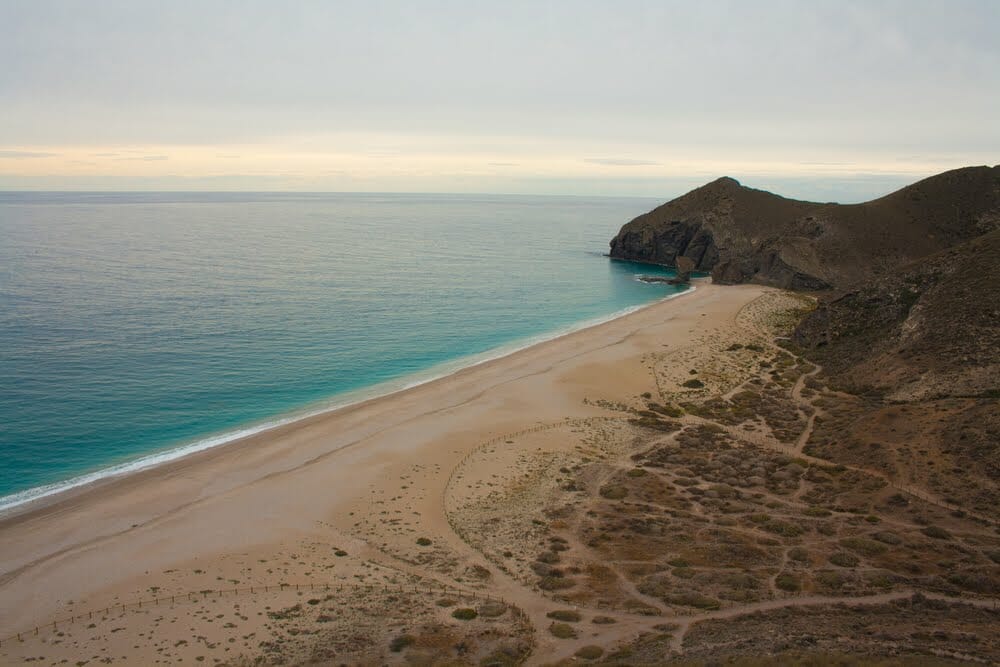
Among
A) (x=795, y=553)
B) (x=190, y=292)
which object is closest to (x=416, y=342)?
(x=190, y=292)

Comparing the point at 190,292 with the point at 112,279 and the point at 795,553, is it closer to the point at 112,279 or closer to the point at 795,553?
the point at 112,279

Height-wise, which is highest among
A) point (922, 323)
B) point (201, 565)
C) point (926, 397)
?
point (922, 323)

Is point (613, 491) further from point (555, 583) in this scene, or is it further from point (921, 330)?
point (921, 330)

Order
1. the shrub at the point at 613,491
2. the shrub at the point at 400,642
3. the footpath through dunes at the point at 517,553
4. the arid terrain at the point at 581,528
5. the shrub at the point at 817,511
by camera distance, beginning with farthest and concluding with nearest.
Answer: the shrub at the point at 613,491, the shrub at the point at 817,511, the arid terrain at the point at 581,528, the footpath through dunes at the point at 517,553, the shrub at the point at 400,642

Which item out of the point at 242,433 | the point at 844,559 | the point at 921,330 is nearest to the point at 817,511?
the point at 844,559

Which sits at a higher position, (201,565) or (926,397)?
(926,397)

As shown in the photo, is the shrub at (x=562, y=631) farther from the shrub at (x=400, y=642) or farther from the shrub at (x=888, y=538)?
the shrub at (x=888, y=538)

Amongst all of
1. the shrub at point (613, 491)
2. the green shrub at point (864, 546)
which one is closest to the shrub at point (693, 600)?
the green shrub at point (864, 546)
